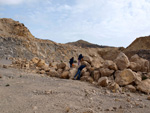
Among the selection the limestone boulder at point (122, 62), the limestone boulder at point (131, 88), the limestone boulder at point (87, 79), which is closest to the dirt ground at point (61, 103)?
the limestone boulder at point (131, 88)

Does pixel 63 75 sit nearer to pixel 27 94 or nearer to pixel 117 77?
pixel 117 77

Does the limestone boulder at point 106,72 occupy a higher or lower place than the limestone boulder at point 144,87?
higher

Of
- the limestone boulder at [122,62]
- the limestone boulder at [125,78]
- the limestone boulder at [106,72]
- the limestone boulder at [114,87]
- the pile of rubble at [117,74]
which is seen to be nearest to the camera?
the limestone boulder at [114,87]

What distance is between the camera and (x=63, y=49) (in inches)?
1212

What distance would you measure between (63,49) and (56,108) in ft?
88.6

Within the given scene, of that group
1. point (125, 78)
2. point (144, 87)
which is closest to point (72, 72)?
point (125, 78)

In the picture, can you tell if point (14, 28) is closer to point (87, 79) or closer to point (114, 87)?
point (87, 79)

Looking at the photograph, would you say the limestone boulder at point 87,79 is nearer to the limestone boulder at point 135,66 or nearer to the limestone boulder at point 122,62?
the limestone boulder at point 122,62

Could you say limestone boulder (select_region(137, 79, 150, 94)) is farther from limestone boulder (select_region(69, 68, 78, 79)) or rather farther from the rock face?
the rock face

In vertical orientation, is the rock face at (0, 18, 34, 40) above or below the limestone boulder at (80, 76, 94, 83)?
above

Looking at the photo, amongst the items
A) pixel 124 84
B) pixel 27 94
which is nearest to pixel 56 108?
pixel 27 94

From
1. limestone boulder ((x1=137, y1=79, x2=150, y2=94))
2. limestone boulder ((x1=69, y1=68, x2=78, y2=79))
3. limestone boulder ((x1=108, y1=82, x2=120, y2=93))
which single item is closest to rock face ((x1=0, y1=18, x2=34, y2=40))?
limestone boulder ((x1=69, y1=68, x2=78, y2=79))

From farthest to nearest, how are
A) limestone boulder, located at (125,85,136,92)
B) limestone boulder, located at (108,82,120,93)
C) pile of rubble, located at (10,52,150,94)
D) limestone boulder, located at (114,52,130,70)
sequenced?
limestone boulder, located at (114,52,130,70), pile of rubble, located at (10,52,150,94), limestone boulder, located at (125,85,136,92), limestone boulder, located at (108,82,120,93)

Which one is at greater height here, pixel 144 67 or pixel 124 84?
pixel 144 67
